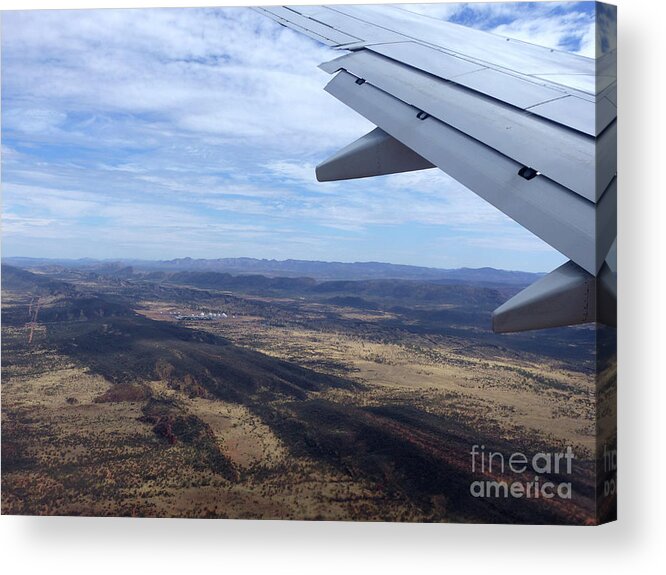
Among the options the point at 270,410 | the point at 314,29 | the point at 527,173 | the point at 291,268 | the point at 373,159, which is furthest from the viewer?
the point at 291,268

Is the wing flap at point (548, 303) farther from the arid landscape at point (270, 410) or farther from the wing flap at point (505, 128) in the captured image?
the arid landscape at point (270, 410)

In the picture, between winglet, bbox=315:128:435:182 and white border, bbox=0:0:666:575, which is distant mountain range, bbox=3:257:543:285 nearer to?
white border, bbox=0:0:666:575

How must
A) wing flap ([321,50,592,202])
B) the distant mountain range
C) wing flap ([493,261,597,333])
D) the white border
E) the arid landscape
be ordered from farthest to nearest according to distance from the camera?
1. the distant mountain range
2. the arid landscape
3. the white border
4. wing flap ([321,50,592,202])
5. wing flap ([493,261,597,333])

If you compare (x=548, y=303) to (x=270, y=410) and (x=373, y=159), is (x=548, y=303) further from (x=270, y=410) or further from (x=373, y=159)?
(x=270, y=410)

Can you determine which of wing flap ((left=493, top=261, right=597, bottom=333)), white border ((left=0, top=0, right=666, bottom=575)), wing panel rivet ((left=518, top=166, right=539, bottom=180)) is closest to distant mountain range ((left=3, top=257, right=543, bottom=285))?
white border ((left=0, top=0, right=666, bottom=575))

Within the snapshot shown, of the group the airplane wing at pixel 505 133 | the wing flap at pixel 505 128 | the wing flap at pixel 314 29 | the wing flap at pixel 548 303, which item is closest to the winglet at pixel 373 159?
the airplane wing at pixel 505 133

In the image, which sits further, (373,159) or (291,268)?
(291,268)

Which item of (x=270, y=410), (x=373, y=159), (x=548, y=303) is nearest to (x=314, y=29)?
(x=373, y=159)

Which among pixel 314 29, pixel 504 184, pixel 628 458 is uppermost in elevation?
pixel 314 29
